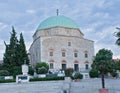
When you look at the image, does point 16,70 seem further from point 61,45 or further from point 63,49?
point 61,45

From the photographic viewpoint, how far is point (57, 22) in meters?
47.5

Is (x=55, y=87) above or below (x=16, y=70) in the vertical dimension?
below

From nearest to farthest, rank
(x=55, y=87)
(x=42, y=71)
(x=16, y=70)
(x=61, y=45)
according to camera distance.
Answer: (x=55, y=87)
(x=16, y=70)
(x=42, y=71)
(x=61, y=45)

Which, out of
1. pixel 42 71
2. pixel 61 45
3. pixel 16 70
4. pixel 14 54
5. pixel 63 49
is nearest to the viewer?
pixel 16 70

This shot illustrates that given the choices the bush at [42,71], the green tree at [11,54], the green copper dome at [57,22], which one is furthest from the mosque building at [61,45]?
the bush at [42,71]

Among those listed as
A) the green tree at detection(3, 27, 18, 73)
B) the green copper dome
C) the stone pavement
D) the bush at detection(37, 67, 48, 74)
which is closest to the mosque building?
the green copper dome

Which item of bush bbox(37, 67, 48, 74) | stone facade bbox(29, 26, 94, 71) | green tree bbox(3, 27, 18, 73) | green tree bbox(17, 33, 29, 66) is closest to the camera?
bush bbox(37, 67, 48, 74)

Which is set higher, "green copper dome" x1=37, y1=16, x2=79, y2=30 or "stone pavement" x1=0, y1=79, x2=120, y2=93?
"green copper dome" x1=37, y1=16, x2=79, y2=30

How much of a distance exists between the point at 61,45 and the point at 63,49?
69 cm

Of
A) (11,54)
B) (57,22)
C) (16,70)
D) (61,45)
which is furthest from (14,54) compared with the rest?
(57,22)

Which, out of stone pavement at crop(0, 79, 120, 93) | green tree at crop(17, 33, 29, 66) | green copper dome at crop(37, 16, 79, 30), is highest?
green copper dome at crop(37, 16, 79, 30)

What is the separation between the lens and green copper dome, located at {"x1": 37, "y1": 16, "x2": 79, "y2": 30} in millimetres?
47438

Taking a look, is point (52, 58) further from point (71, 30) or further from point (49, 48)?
point (71, 30)

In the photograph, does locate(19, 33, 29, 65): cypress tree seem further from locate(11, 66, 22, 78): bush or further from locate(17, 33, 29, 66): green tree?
locate(11, 66, 22, 78): bush
